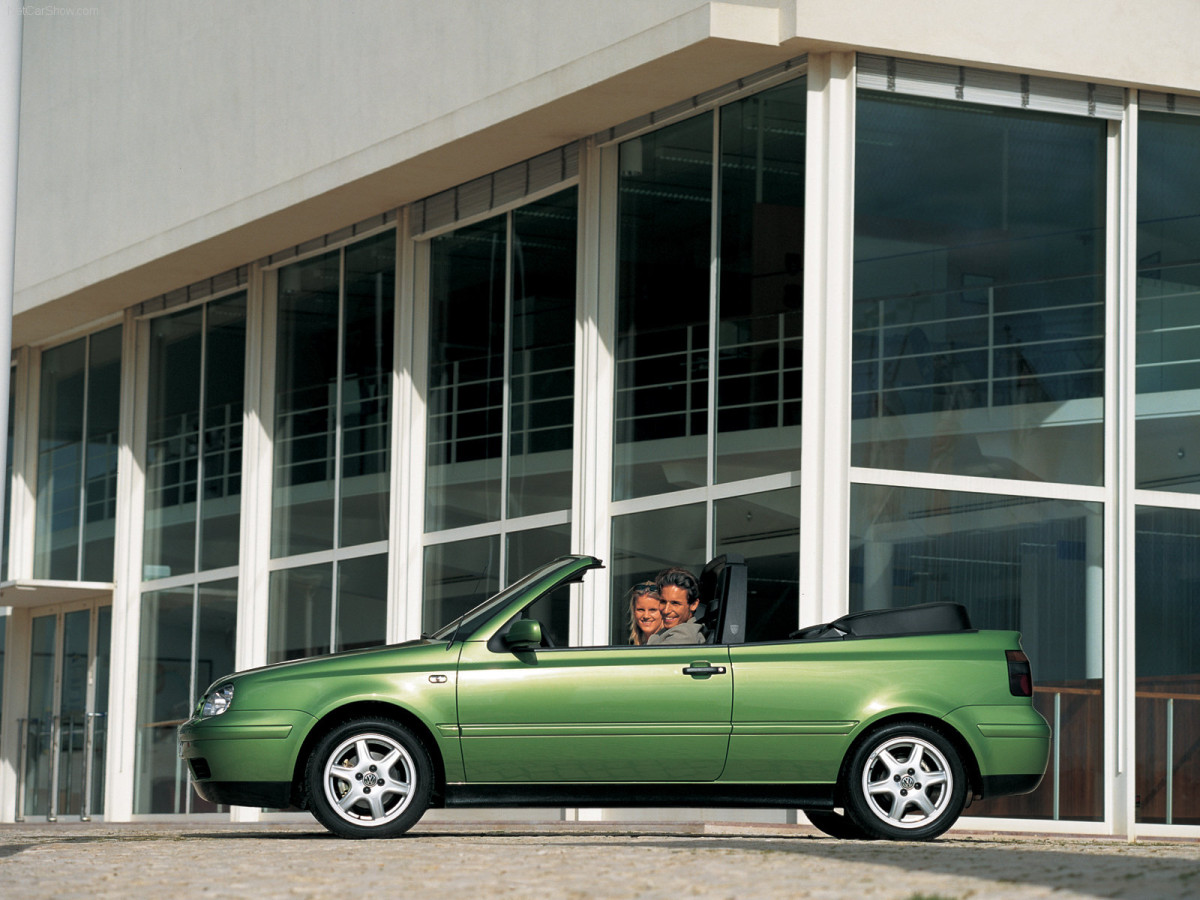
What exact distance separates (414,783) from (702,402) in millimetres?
4597

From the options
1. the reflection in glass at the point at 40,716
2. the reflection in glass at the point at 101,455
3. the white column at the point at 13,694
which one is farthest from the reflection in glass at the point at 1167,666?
the white column at the point at 13,694

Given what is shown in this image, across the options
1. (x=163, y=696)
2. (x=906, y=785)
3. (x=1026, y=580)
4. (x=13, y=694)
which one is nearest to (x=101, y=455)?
(x=163, y=696)

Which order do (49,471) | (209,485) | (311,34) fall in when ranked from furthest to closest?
(49,471), (209,485), (311,34)

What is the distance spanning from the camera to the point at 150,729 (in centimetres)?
1956

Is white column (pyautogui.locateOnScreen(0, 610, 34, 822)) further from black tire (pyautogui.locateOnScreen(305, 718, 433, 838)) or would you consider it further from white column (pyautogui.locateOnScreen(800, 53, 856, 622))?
black tire (pyautogui.locateOnScreen(305, 718, 433, 838))

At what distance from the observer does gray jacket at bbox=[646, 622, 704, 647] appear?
9.80 m

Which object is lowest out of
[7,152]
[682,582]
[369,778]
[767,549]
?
[369,778]

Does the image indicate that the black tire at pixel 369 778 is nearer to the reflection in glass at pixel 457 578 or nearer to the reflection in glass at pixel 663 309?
the reflection in glass at pixel 663 309

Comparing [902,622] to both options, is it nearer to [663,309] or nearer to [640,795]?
[640,795]

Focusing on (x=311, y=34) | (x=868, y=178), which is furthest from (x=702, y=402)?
(x=311, y=34)

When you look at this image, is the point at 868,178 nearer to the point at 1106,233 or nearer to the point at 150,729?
the point at 1106,233

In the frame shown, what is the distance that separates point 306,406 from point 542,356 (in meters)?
3.87

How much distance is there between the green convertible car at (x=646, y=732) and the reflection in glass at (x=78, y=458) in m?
11.8

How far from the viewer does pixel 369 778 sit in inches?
370
